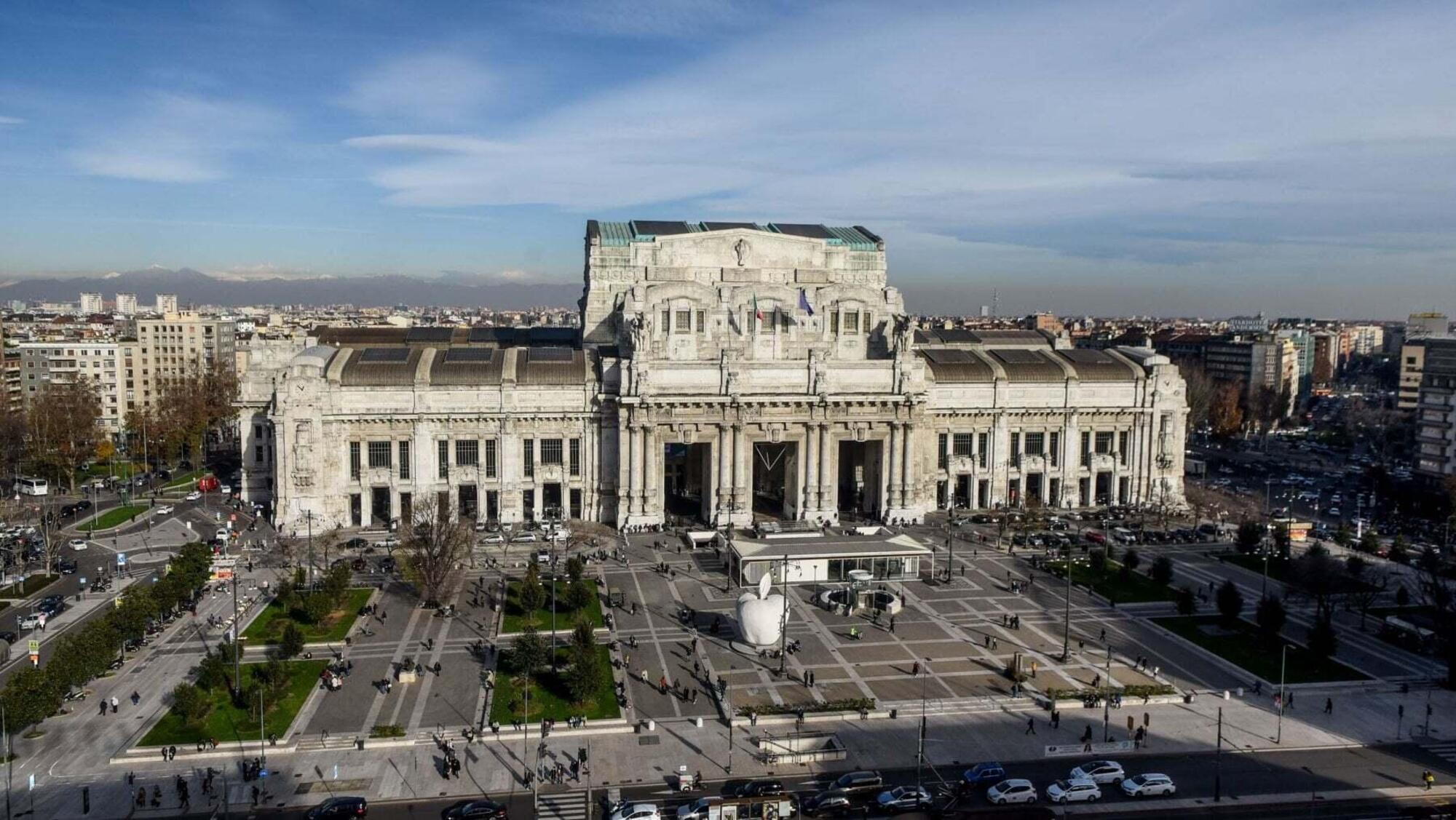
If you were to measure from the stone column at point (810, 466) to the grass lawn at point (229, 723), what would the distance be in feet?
172

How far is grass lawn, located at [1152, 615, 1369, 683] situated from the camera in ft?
203

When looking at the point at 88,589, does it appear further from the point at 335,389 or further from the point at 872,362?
the point at 872,362

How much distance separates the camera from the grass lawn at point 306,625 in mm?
66062

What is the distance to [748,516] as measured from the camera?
3920 inches

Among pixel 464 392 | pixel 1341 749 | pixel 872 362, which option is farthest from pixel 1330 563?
pixel 464 392

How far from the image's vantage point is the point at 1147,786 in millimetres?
46250

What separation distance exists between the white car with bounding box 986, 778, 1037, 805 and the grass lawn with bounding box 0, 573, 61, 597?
68912mm

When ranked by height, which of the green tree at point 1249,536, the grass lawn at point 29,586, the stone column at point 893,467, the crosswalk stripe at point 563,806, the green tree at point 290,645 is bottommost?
the crosswalk stripe at point 563,806

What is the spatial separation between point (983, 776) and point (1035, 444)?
67.4 m

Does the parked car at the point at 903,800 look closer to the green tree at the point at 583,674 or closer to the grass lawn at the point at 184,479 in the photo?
the green tree at the point at 583,674

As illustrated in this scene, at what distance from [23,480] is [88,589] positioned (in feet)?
165

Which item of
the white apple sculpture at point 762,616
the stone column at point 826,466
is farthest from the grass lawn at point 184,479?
the white apple sculpture at point 762,616

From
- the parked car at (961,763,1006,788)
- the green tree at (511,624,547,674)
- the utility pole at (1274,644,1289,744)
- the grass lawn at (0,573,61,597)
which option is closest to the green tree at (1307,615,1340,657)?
the utility pole at (1274,644,1289,744)

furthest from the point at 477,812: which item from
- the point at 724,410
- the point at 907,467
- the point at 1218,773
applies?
the point at 907,467
